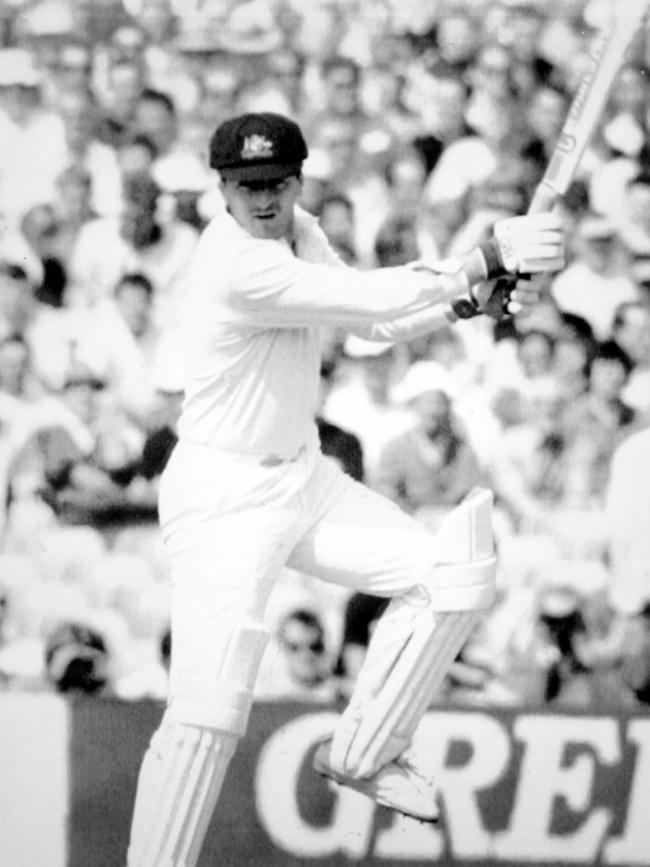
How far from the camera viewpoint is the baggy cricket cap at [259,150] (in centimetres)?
285

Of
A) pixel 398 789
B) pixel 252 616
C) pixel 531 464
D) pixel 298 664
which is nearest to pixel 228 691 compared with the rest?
pixel 252 616

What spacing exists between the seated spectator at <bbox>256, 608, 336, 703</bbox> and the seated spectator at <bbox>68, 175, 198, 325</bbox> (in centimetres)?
69

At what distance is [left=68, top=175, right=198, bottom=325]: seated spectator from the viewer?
338 cm

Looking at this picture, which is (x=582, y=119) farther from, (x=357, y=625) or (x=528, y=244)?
(x=357, y=625)

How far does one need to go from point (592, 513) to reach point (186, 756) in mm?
1092

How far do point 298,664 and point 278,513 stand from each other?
2.10 ft

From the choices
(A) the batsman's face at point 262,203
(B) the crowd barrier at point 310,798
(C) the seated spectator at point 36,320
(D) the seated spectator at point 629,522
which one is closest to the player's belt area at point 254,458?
(A) the batsman's face at point 262,203

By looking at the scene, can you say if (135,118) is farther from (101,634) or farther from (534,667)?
(534,667)

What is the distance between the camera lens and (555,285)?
3414mm

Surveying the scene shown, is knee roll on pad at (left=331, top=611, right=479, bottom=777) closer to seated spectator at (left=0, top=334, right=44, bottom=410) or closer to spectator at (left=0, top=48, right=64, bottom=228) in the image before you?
seated spectator at (left=0, top=334, right=44, bottom=410)

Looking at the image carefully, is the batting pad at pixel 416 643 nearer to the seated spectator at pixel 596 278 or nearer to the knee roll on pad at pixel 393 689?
the knee roll on pad at pixel 393 689

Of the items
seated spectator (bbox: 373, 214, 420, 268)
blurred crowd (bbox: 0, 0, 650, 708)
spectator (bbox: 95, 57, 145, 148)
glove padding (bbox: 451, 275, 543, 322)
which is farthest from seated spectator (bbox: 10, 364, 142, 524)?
glove padding (bbox: 451, 275, 543, 322)

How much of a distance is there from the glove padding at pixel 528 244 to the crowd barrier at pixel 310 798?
3.70 ft

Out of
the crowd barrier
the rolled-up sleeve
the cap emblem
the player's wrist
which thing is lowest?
the crowd barrier
